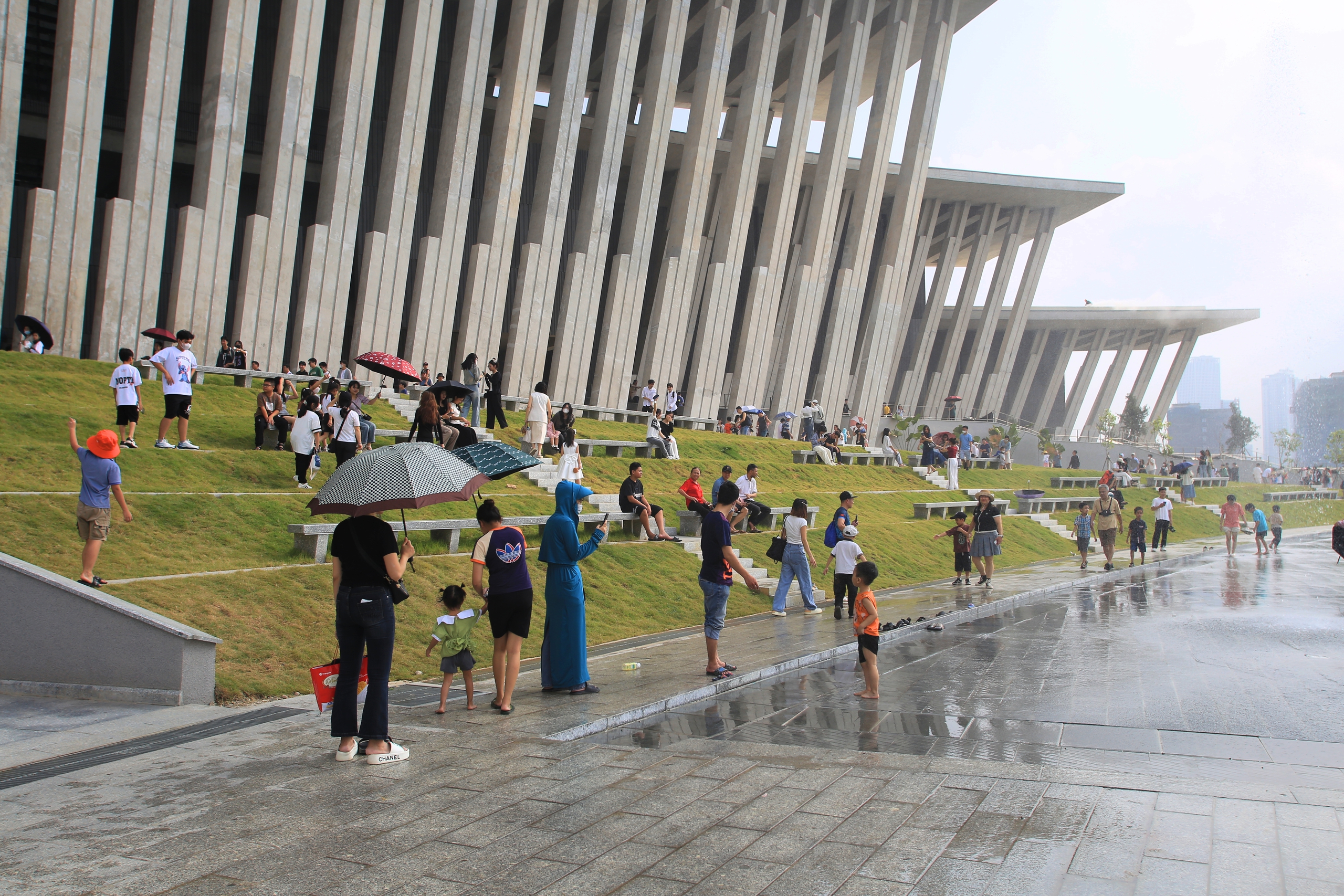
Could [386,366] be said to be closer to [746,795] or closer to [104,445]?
[104,445]

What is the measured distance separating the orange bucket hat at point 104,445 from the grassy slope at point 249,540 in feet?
4.05

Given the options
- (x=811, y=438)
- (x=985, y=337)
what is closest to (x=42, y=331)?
(x=811, y=438)

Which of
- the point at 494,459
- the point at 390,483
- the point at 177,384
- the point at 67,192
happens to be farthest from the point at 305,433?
the point at 67,192

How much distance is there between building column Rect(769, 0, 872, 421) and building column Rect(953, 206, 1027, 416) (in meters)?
17.1

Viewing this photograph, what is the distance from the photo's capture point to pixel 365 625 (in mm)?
5609

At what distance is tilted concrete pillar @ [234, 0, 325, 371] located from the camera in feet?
80.8

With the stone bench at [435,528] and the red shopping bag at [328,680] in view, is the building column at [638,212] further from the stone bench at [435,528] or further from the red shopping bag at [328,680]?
the red shopping bag at [328,680]

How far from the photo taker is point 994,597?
47.9 ft

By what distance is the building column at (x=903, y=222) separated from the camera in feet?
133

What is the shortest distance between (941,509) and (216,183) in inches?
774

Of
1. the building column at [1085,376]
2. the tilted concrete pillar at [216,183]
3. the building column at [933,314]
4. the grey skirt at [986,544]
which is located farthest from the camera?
the building column at [1085,376]

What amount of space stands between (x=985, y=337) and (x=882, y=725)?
49378 mm

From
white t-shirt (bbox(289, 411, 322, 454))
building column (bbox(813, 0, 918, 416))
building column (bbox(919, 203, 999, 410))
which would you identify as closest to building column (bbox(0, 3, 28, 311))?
white t-shirt (bbox(289, 411, 322, 454))

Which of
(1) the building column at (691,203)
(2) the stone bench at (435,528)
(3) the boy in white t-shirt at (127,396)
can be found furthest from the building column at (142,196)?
(1) the building column at (691,203)
